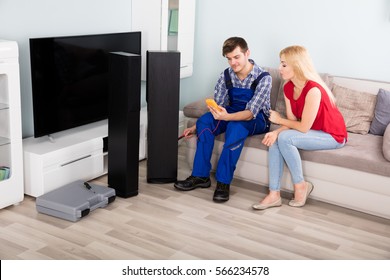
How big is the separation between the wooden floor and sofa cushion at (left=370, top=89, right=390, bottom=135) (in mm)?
731

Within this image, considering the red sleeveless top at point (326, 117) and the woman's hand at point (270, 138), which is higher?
the red sleeveless top at point (326, 117)

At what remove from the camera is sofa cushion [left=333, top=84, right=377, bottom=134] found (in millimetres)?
3916

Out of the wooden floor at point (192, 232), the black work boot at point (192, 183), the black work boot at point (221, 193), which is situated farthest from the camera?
the black work boot at point (192, 183)

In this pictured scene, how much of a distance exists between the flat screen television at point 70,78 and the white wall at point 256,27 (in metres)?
0.19

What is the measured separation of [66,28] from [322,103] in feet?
6.13

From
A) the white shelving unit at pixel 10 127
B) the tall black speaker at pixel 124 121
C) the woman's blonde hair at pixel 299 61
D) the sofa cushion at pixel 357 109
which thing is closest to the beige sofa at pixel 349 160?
the sofa cushion at pixel 357 109

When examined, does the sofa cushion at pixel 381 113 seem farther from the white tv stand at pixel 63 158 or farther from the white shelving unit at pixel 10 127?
the white shelving unit at pixel 10 127

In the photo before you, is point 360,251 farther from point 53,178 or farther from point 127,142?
point 53,178

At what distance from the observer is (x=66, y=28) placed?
3.81 meters

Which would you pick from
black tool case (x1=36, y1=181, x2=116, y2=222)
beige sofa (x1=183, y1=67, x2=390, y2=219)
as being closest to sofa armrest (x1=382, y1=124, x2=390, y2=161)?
beige sofa (x1=183, y1=67, x2=390, y2=219)

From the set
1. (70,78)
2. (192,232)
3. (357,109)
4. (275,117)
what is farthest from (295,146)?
(70,78)

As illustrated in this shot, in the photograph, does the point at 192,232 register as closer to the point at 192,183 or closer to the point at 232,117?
the point at 192,183

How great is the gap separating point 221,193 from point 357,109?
1.24 m

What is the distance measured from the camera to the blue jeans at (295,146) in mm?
3479
